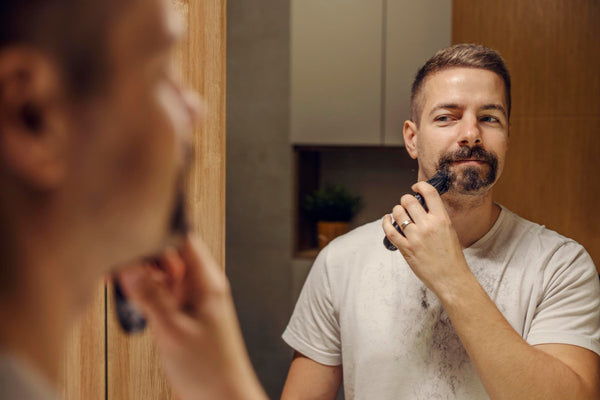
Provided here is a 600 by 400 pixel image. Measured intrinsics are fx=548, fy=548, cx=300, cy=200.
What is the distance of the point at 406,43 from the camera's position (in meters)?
2.31

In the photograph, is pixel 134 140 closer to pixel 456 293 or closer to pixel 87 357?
pixel 87 357

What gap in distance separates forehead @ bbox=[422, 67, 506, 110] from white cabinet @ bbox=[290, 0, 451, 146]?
3.93ft

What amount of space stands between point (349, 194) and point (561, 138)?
1.00 meters

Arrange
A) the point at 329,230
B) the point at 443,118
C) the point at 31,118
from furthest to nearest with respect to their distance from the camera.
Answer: the point at 329,230 → the point at 443,118 → the point at 31,118

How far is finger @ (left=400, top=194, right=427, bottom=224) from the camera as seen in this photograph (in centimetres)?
99

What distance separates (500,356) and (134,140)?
864mm

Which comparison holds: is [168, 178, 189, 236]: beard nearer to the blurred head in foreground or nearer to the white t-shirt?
the blurred head in foreground

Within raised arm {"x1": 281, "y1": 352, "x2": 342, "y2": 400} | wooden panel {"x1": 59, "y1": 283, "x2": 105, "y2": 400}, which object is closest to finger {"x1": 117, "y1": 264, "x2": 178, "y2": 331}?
wooden panel {"x1": 59, "y1": 283, "x2": 105, "y2": 400}

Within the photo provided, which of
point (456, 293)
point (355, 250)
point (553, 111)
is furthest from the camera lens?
point (553, 111)

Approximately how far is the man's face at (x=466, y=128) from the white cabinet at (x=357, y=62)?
1.21m

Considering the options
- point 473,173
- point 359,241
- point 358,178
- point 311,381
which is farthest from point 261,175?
point 473,173

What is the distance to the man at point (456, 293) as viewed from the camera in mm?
930

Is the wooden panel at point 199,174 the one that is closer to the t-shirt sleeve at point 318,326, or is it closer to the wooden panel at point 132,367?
the wooden panel at point 132,367

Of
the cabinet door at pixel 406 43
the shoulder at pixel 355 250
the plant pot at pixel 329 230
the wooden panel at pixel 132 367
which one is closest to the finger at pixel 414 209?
the shoulder at pixel 355 250
